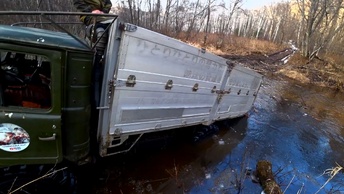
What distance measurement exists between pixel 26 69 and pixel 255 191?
4.06 m

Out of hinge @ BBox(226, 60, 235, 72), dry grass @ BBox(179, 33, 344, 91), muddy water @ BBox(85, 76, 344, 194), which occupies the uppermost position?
hinge @ BBox(226, 60, 235, 72)

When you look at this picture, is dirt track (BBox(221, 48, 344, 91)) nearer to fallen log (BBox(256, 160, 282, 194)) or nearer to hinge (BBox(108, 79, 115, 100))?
fallen log (BBox(256, 160, 282, 194))

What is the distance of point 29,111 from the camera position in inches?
96.1

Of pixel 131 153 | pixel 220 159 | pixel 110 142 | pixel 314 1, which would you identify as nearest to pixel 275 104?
pixel 220 159

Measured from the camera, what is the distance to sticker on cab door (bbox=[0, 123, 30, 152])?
7.73 ft

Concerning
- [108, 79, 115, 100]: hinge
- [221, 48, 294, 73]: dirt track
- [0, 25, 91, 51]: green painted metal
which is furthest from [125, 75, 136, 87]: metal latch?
[221, 48, 294, 73]: dirt track

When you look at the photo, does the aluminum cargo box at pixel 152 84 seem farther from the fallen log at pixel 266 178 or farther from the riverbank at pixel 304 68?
the riverbank at pixel 304 68

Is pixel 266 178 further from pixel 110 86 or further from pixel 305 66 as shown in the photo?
pixel 305 66

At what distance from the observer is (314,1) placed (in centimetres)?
1880

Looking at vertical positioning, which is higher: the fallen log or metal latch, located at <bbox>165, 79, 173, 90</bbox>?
metal latch, located at <bbox>165, 79, 173, 90</bbox>

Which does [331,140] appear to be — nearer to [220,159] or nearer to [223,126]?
[223,126]

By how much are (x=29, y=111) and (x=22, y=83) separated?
39cm

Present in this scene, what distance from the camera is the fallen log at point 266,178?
4.12m

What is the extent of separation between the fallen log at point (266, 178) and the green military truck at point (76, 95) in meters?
1.97
